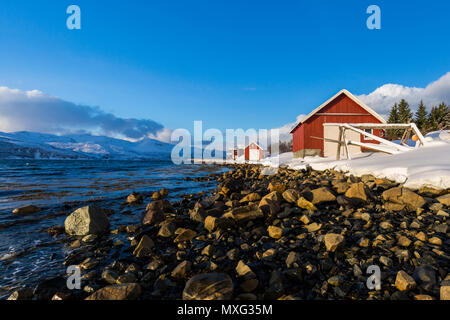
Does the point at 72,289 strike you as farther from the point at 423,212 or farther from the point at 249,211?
the point at 423,212

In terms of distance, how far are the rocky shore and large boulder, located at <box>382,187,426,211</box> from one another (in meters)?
0.02

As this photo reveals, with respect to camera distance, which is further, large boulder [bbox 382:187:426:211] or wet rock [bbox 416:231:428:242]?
large boulder [bbox 382:187:426:211]

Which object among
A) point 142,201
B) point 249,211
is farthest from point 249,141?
point 249,211

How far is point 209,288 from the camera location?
2316mm

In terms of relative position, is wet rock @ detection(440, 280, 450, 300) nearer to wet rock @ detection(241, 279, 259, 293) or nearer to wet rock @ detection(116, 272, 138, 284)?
wet rock @ detection(241, 279, 259, 293)

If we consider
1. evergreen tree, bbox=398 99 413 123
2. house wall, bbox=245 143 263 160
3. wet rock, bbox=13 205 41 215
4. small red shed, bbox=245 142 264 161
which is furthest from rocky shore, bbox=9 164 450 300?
evergreen tree, bbox=398 99 413 123

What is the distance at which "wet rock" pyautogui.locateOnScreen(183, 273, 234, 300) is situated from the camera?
2.26 m

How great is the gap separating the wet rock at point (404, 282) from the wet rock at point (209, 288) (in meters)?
1.91

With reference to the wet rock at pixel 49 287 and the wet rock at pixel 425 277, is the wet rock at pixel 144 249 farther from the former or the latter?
the wet rock at pixel 425 277

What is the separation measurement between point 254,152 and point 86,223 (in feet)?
138

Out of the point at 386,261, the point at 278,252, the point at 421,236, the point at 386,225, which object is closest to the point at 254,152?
the point at 386,225

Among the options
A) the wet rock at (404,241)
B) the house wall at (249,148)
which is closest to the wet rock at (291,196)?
the wet rock at (404,241)

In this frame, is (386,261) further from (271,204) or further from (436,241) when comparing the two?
(271,204)

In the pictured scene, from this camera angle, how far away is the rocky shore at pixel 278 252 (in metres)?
2.33
